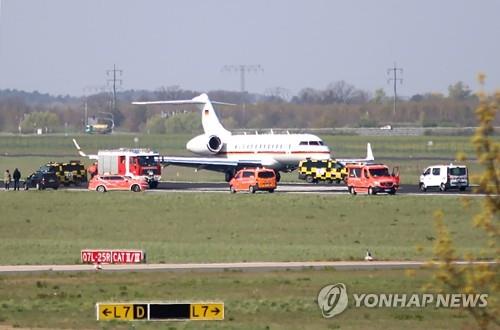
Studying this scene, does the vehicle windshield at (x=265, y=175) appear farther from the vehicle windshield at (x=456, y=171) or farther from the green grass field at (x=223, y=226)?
the vehicle windshield at (x=456, y=171)

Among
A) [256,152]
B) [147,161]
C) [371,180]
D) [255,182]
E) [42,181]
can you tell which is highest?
[256,152]

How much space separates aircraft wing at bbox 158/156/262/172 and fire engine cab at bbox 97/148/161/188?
160 cm

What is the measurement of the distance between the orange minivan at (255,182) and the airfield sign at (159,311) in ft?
129

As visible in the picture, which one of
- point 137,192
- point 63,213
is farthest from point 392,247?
point 137,192

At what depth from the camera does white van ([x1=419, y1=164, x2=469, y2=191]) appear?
6538cm

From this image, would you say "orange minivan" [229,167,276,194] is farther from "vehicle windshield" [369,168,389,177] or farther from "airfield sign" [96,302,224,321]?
"airfield sign" [96,302,224,321]

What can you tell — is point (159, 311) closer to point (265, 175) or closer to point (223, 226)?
point (223, 226)

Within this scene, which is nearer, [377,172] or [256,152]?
Answer: [377,172]

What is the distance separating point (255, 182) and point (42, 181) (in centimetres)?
1405

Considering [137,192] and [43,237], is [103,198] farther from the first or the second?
[43,237]

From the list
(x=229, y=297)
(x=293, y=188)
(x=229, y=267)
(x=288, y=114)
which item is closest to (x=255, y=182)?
(x=293, y=188)

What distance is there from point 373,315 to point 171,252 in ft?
49.4

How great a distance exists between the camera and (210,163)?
76.6 meters

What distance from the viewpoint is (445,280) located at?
11570mm
